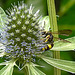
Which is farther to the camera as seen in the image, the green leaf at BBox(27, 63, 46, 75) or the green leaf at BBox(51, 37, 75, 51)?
the green leaf at BBox(51, 37, 75, 51)

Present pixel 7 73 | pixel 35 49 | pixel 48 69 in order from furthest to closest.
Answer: pixel 48 69 → pixel 35 49 → pixel 7 73

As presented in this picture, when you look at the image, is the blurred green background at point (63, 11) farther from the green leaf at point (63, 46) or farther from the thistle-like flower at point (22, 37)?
the thistle-like flower at point (22, 37)

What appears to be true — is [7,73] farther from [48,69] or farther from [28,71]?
[48,69]

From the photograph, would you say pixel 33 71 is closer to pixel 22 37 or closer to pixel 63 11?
pixel 22 37

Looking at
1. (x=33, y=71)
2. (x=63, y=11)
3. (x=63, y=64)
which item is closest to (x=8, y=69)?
(x=33, y=71)

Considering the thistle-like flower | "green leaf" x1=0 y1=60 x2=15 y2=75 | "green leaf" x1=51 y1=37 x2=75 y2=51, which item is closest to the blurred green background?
"green leaf" x1=51 y1=37 x2=75 y2=51

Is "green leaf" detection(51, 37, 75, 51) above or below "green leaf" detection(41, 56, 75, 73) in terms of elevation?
above

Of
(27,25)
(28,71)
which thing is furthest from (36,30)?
(28,71)

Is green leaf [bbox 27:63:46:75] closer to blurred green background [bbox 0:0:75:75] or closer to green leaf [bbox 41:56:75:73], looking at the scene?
green leaf [bbox 41:56:75:73]
